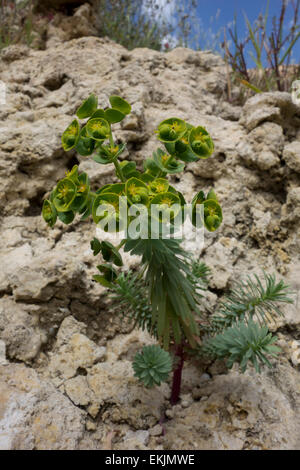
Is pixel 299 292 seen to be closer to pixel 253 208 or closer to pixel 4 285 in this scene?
pixel 253 208

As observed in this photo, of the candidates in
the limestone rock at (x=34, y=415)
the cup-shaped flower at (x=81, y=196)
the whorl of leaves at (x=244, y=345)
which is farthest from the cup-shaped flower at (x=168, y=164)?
the limestone rock at (x=34, y=415)

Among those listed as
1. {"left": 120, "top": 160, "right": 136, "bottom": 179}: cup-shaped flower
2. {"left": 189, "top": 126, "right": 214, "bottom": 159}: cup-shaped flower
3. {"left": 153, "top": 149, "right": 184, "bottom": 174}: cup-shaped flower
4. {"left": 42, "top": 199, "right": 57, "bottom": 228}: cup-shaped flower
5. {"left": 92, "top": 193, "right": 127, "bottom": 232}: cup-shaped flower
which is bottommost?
{"left": 42, "top": 199, "right": 57, "bottom": 228}: cup-shaped flower

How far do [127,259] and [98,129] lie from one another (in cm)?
85

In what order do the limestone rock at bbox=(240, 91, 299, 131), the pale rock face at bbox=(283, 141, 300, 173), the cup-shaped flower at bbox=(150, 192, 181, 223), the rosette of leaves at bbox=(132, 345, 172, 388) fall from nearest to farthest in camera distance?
the cup-shaped flower at bbox=(150, 192, 181, 223), the rosette of leaves at bbox=(132, 345, 172, 388), the pale rock face at bbox=(283, 141, 300, 173), the limestone rock at bbox=(240, 91, 299, 131)

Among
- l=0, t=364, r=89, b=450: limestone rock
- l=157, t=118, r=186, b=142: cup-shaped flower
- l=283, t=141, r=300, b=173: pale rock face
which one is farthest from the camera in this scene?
l=283, t=141, r=300, b=173: pale rock face

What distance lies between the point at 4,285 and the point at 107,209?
911 millimetres

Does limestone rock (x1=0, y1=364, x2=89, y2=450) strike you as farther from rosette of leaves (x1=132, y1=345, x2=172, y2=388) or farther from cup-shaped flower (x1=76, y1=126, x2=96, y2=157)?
cup-shaped flower (x1=76, y1=126, x2=96, y2=157)

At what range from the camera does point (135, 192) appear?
1.00m

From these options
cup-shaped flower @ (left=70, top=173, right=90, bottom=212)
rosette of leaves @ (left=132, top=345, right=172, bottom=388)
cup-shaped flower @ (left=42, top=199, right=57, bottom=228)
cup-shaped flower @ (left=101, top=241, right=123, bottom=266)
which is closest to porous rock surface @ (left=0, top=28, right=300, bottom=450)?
rosette of leaves @ (left=132, top=345, right=172, bottom=388)

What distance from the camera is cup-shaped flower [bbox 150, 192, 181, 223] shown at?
3.18 feet

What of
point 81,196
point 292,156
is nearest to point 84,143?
point 81,196

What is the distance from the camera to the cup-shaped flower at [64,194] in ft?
3.40

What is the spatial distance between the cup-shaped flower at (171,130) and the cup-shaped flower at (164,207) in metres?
0.20

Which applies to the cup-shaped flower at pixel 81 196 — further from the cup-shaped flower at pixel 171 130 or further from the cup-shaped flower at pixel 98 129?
the cup-shaped flower at pixel 171 130
